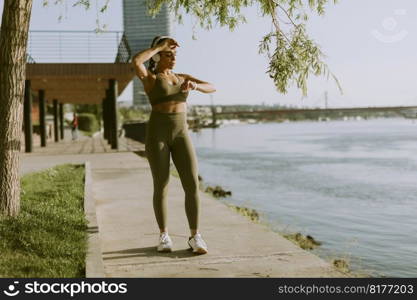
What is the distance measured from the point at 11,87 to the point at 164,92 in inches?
84.6

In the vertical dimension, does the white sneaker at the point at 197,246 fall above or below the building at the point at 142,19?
below

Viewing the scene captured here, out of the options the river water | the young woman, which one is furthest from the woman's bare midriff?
the river water

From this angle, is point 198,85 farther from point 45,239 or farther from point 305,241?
point 305,241

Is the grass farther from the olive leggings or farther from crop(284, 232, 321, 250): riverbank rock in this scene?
Result: crop(284, 232, 321, 250): riverbank rock

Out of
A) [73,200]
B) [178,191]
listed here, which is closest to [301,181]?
[178,191]

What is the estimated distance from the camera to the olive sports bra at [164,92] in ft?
15.9

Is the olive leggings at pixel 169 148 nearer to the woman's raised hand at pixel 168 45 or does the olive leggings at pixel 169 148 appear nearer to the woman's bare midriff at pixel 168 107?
the woman's bare midriff at pixel 168 107

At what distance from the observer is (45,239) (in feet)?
16.7

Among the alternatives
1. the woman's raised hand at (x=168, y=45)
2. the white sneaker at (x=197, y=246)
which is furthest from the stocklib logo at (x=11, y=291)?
the woman's raised hand at (x=168, y=45)

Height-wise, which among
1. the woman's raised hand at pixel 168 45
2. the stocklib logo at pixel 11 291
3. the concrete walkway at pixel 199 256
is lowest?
the concrete walkway at pixel 199 256

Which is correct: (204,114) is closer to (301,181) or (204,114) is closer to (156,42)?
(301,181)

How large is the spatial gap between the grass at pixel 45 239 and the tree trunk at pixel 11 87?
14.7 inches

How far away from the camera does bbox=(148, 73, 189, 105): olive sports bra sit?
483 centimetres

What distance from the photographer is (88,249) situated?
4.90m
